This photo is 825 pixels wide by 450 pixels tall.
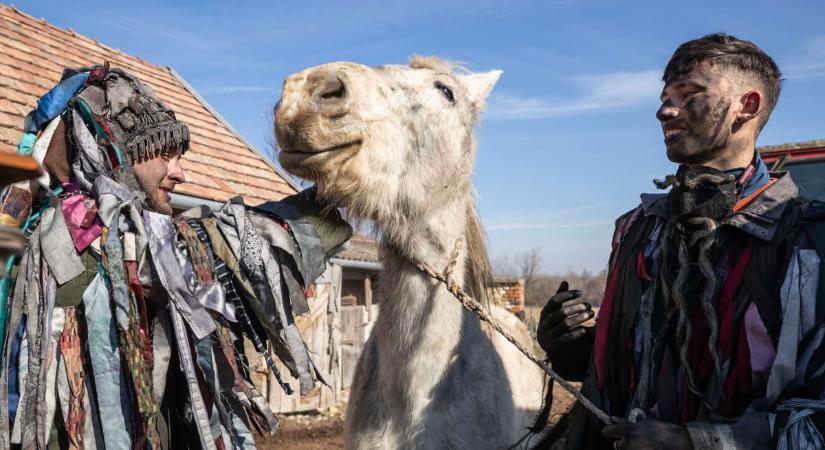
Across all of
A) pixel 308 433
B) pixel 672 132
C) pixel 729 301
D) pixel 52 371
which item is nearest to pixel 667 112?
pixel 672 132

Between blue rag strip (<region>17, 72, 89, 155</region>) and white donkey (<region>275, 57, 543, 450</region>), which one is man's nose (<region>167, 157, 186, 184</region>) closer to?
blue rag strip (<region>17, 72, 89, 155</region>)

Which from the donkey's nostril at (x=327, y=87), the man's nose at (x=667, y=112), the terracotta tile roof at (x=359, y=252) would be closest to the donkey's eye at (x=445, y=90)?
the donkey's nostril at (x=327, y=87)

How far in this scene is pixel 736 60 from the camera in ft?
6.52

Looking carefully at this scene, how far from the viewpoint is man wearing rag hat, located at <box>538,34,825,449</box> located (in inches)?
66.7

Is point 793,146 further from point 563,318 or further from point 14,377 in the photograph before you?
point 14,377

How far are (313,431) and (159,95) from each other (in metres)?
4.80

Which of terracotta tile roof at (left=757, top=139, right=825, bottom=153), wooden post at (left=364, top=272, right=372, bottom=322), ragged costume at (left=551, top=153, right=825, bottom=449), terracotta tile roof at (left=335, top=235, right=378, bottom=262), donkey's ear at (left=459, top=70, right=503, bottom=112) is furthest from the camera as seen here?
wooden post at (left=364, top=272, right=372, bottom=322)

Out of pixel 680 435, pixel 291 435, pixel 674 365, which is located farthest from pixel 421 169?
pixel 291 435

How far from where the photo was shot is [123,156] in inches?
95.3

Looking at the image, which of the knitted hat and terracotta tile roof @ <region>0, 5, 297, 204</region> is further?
terracotta tile roof @ <region>0, 5, 297, 204</region>

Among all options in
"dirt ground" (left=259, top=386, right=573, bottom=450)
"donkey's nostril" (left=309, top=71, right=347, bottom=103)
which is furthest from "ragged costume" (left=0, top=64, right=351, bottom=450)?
"dirt ground" (left=259, top=386, right=573, bottom=450)

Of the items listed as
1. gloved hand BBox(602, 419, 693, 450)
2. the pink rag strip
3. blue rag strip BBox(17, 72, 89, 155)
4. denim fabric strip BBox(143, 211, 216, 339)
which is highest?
blue rag strip BBox(17, 72, 89, 155)

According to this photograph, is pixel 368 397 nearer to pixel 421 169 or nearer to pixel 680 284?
pixel 421 169

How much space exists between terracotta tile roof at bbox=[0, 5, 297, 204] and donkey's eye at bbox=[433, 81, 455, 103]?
407 cm
